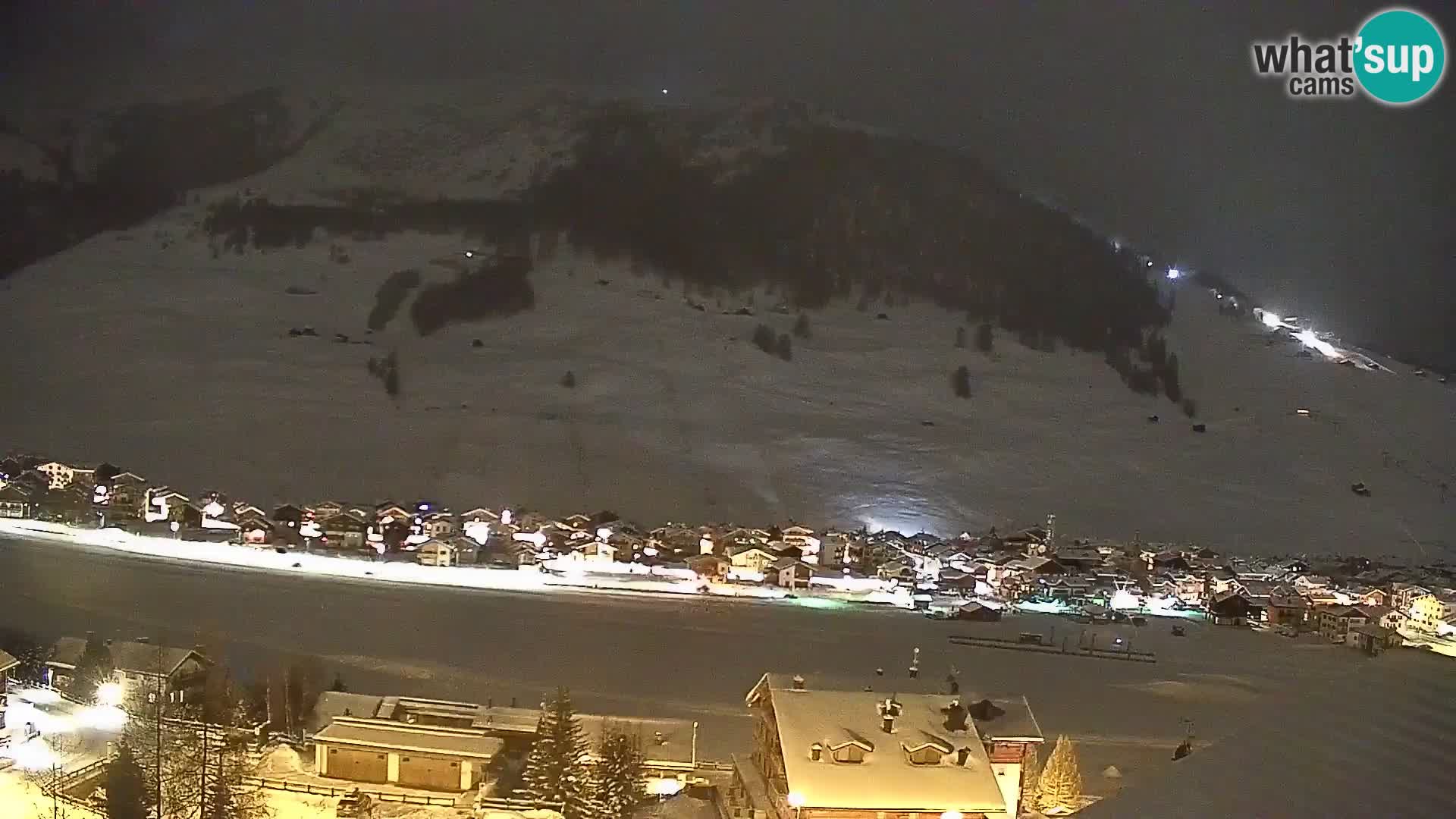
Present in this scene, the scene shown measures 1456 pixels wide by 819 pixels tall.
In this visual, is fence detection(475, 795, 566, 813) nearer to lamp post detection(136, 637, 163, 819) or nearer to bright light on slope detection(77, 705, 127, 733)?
lamp post detection(136, 637, 163, 819)

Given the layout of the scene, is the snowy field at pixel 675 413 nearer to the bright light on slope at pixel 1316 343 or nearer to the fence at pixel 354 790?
the bright light on slope at pixel 1316 343

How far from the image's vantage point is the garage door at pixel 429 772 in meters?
3.91

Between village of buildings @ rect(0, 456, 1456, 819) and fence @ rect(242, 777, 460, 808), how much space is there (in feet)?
0.04

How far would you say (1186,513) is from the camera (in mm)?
13070

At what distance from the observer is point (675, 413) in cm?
1480

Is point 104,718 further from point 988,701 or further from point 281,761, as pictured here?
point 988,701

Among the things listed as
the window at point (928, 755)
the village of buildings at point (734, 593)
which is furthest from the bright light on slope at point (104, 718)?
the window at point (928, 755)

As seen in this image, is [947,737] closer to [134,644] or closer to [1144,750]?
[1144,750]

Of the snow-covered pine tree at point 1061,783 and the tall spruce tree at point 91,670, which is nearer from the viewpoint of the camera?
the snow-covered pine tree at point 1061,783

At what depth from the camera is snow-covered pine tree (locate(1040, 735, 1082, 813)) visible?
3748 millimetres

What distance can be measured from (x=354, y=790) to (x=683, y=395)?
1178cm

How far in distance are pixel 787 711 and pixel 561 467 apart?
911 centimetres

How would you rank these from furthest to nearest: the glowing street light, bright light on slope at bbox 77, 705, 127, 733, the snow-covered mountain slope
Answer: the snow-covered mountain slope, the glowing street light, bright light on slope at bbox 77, 705, 127, 733

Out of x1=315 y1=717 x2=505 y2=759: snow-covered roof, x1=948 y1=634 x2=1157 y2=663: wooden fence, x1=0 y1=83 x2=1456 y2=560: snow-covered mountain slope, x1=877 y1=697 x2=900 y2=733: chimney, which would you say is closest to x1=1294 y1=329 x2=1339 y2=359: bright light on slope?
x1=0 y1=83 x2=1456 y2=560: snow-covered mountain slope
